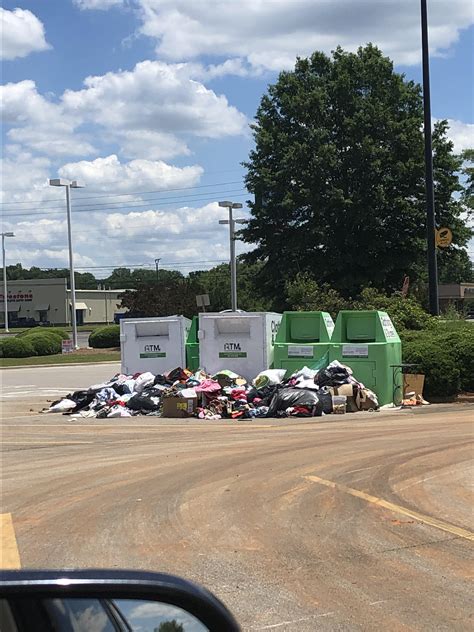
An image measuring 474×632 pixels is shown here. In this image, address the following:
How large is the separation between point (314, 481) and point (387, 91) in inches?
1420

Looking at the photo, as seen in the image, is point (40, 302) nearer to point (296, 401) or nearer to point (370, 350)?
point (370, 350)

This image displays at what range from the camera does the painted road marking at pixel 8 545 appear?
5.45 m

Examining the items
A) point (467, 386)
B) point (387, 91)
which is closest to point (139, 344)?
point (467, 386)

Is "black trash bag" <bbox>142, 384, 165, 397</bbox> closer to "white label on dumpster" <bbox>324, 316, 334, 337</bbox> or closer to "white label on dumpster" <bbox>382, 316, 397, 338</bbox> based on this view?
"white label on dumpster" <bbox>324, 316, 334, 337</bbox>

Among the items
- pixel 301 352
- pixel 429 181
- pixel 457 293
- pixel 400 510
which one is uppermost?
pixel 429 181

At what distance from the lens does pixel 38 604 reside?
152 cm

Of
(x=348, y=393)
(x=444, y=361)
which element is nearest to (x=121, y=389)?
(x=348, y=393)

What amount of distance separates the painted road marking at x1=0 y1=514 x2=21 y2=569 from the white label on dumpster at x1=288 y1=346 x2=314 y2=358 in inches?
377

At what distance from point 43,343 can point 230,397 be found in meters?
26.4

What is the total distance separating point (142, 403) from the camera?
15180 millimetres

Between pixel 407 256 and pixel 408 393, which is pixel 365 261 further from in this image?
pixel 408 393

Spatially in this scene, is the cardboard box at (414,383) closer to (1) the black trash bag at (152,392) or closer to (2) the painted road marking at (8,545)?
(1) the black trash bag at (152,392)

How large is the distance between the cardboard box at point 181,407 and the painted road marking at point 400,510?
633cm

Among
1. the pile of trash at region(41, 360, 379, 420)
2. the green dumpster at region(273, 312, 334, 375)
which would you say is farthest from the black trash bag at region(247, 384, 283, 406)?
the green dumpster at region(273, 312, 334, 375)
